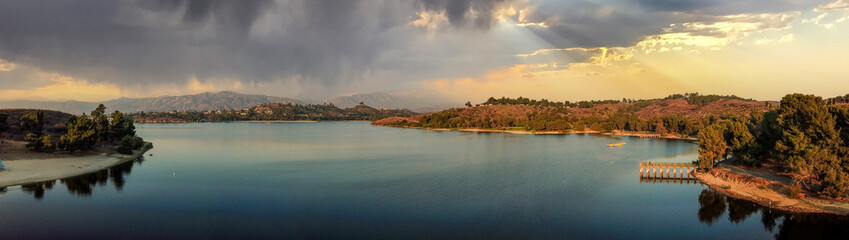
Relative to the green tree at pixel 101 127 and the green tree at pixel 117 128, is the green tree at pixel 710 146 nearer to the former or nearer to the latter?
the green tree at pixel 101 127

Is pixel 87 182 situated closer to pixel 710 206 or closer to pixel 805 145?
pixel 710 206

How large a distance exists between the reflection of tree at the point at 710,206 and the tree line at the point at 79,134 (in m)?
81.7

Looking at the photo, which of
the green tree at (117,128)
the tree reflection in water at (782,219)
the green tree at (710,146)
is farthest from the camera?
the green tree at (117,128)

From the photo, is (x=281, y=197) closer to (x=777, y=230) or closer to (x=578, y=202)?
(x=578, y=202)

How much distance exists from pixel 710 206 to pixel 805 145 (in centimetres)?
1051

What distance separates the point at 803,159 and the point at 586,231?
2332 centimetres

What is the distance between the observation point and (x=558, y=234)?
3002cm

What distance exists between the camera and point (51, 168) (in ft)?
176

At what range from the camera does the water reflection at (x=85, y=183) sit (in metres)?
41.9

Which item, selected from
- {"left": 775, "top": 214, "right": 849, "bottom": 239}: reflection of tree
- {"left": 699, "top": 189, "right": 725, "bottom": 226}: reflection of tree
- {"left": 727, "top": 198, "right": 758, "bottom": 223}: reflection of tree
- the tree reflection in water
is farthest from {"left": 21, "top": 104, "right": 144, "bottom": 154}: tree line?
{"left": 775, "top": 214, "right": 849, "bottom": 239}: reflection of tree

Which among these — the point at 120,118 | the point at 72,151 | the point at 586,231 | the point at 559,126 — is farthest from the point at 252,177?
the point at 559,126

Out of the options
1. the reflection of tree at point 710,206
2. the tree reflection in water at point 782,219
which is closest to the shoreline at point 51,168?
the reflection of tree at point 710,206

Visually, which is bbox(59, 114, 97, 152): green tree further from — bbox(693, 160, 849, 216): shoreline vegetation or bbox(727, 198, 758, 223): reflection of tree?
bbox(693, 160, 849, 216): shoreline vegetation

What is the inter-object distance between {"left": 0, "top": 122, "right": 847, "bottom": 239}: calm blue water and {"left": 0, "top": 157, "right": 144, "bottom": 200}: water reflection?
107 millimetres
